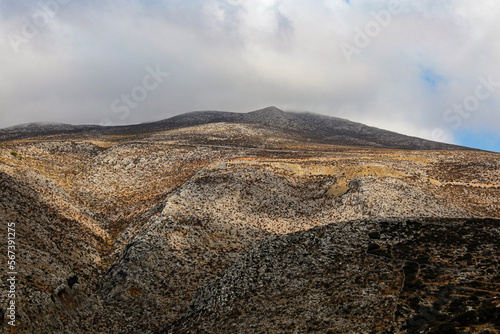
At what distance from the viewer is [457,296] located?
16.7 metres

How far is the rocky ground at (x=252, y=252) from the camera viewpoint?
58.2ft

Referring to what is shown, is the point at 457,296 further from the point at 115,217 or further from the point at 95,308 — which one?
the point at 115,217

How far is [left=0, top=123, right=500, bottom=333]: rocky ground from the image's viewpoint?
17750 mm

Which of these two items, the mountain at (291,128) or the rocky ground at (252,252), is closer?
the rocky ground at (252,252)

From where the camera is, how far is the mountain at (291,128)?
429ft

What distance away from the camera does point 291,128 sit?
15000 centimetres

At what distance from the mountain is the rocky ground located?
79803mm

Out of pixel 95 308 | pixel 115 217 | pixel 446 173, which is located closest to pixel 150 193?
pixel 115 217

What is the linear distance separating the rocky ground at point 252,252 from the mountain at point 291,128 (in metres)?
79.8

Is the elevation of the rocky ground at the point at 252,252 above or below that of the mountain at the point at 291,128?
below

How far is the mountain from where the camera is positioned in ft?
429

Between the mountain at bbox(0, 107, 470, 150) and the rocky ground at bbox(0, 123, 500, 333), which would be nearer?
the rocky ground at bbox(0, 123, 500, 333)

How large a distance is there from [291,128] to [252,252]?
418 ft

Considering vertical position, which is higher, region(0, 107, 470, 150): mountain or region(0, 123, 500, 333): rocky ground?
region(0, 107, 470, 150): mountain
